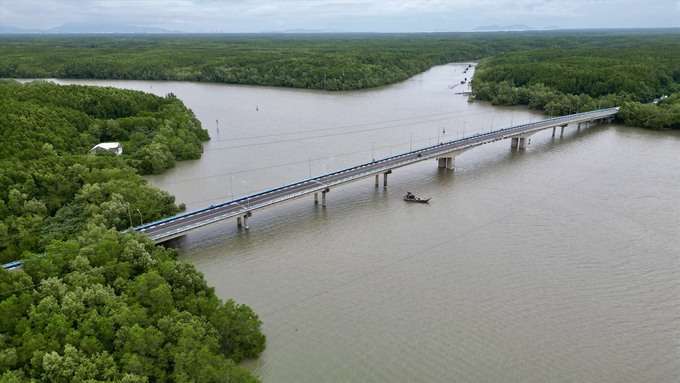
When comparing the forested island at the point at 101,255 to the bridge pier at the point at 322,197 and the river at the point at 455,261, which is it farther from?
the bridge pier at the point at 322,197

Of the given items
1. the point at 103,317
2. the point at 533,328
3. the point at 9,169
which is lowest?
the point at 533,328

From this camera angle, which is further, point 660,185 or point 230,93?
point 230,93

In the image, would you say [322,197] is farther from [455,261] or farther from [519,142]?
[519,142]

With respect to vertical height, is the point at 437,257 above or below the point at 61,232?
below

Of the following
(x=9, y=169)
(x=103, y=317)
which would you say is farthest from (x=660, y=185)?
(x=9, y=169)


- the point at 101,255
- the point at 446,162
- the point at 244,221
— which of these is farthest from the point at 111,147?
the point at 446,162

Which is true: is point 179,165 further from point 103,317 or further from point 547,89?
point 547,89

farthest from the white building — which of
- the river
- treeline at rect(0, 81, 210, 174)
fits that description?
the river
